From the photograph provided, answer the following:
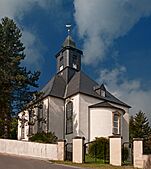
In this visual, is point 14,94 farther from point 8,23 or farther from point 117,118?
point 117,118

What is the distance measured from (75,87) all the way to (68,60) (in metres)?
5.31

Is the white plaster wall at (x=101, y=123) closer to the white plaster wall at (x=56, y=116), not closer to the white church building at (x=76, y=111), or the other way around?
the white church building at (x=76, y=111)

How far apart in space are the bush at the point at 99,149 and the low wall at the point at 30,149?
12.7ft

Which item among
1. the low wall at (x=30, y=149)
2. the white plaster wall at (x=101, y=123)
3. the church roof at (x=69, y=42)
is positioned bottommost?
the low wall at (x=30, y=149)

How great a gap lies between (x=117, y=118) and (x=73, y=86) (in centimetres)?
586

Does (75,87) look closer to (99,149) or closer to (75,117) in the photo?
(75,117)

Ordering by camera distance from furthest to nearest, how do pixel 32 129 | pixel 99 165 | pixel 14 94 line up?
pixel 32 129
pixel 14 94
pixel 99 165

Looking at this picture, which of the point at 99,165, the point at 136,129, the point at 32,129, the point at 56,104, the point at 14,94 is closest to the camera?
the point at 99,165

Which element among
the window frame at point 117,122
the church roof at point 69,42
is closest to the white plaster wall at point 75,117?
the window frame at point 117,122

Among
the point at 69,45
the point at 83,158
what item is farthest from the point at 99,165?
the point at 69,45

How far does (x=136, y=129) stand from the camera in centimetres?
5641

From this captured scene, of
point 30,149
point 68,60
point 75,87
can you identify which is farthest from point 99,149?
point 68,60

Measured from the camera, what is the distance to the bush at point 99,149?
98.5 ft

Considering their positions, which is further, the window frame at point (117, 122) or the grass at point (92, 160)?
the window frame at point (117, 122)
